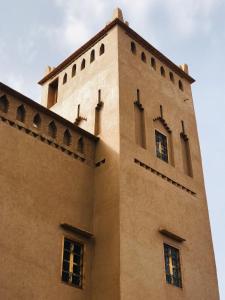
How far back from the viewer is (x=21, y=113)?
504 inches

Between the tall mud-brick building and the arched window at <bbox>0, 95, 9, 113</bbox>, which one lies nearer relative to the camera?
the tall mud-brick building

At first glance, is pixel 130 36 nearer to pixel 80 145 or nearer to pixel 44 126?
pixel 80 145

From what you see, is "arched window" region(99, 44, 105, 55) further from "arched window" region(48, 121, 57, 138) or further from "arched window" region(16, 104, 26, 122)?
"arched window" region(16, 104, 26, 122)

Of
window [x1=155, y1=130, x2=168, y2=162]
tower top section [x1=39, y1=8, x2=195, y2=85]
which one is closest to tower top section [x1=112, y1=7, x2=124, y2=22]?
tower top section [x1=39, y1=8, x2=195, y2=85]

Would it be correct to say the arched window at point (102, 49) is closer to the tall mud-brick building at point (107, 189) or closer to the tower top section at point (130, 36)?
the tall mud-brick building at point (107, 189)

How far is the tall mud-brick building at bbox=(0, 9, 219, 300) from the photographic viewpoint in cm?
1130

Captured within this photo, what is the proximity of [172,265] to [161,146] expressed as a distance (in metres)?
3.88

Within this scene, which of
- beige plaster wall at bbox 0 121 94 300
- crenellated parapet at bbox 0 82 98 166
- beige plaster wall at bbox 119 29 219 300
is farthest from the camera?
crenellated parapet at bbox 0 82 98 166

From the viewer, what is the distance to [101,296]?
11.5 metres

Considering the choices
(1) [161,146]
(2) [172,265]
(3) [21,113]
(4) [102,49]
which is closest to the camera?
(3) [21,113]

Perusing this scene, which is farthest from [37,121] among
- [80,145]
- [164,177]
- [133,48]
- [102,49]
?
[133,48]

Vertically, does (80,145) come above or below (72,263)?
above

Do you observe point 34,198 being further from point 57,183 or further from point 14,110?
point 14,110

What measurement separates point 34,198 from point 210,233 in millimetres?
5898
